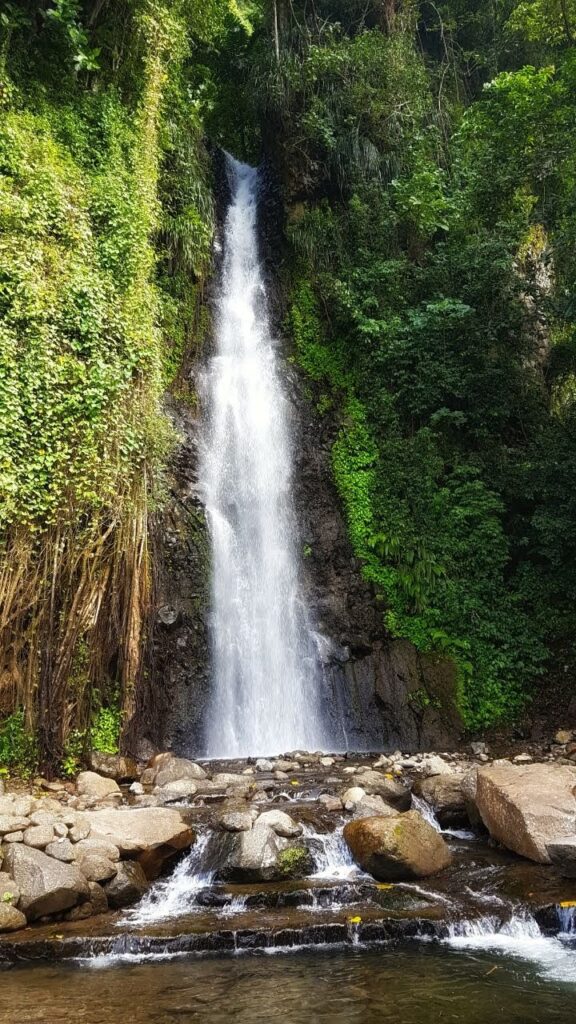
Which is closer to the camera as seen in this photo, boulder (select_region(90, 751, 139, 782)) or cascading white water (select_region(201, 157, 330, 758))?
boulder (select_region(90, 751, 139, 782))

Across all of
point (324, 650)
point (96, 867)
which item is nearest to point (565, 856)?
point (96, 867)

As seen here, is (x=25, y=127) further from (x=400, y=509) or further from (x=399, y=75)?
(x=399, y=75)

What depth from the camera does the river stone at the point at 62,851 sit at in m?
5.36

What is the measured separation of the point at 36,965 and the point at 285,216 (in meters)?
15.7

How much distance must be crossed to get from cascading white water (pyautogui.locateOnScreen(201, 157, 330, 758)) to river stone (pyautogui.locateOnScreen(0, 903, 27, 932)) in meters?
5.13

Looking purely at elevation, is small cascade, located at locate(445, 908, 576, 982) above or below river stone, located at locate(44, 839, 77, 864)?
below

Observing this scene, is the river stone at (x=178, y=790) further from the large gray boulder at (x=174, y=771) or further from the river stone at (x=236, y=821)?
the river stone at (x=236, y=821)

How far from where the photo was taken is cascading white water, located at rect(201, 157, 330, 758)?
34.0 ft

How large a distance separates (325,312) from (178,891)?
1183 cm

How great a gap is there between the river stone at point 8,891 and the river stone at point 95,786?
222 centimetres

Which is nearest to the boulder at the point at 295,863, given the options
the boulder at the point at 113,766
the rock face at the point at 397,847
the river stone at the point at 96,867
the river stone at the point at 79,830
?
the rock face at the point at 397,847

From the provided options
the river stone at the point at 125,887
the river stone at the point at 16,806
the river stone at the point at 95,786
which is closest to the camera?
the river stone at the point at 125,887

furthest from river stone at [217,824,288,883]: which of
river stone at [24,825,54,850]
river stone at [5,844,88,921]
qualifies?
river stone at [24,825,54,850]

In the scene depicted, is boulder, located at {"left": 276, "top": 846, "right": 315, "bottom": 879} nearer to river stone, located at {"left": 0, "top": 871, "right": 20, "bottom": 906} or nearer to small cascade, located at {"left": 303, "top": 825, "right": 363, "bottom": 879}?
small cascade, located at {"left": 303, "top": 825, "right": 363, "bottom": 879}
